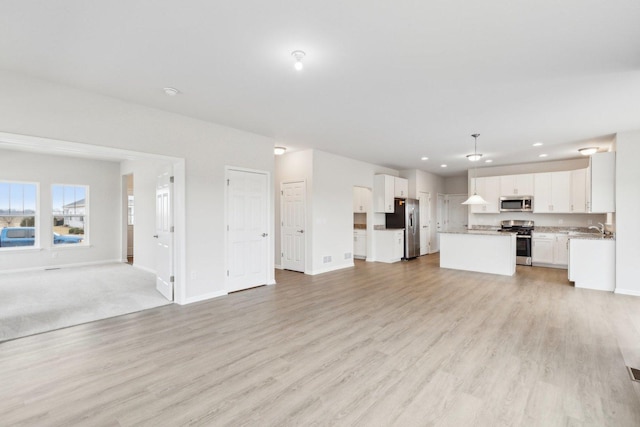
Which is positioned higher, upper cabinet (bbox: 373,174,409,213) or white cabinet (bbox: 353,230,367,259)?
upper cabinet (bbox: 373,174,409,213)

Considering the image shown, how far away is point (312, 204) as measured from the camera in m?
6.48

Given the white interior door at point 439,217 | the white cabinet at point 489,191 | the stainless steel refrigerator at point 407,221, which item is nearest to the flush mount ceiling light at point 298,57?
the stainless steel refrigerator at point 407,221

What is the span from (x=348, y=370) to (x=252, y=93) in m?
3.10

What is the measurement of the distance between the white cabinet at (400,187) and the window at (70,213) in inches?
329

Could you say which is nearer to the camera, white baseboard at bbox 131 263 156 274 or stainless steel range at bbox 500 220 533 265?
white baseboard at bbox 131 263 156 274

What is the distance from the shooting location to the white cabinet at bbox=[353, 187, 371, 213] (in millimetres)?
8681

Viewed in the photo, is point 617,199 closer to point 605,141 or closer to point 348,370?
point 605,141

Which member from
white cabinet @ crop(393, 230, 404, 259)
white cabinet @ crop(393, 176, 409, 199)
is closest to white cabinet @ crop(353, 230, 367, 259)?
white cabinet @ crop(393, 230, 404, 259)

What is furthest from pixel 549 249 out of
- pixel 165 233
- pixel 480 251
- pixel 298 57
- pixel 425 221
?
pixel 165 233

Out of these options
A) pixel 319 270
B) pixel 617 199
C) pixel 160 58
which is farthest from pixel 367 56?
pixel 617 199

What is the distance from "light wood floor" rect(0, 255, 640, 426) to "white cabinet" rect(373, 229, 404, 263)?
3718 millimetres

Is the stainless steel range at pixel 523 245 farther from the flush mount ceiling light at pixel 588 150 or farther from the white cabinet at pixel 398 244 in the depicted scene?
the white cabinet at pixel 398 244

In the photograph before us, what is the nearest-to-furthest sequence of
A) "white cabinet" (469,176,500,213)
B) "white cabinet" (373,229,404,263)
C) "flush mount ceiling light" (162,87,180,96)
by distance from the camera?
"flush mount ceiling light" (162,87,180,96) → "white cabinet" (373,229,404,263) → "white cabinet" (469,176,500,213)

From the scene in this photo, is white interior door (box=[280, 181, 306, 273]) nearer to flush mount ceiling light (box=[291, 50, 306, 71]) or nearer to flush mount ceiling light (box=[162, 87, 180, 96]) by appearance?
flush mount ceiling light (box=[162, 87, 180, 96])
